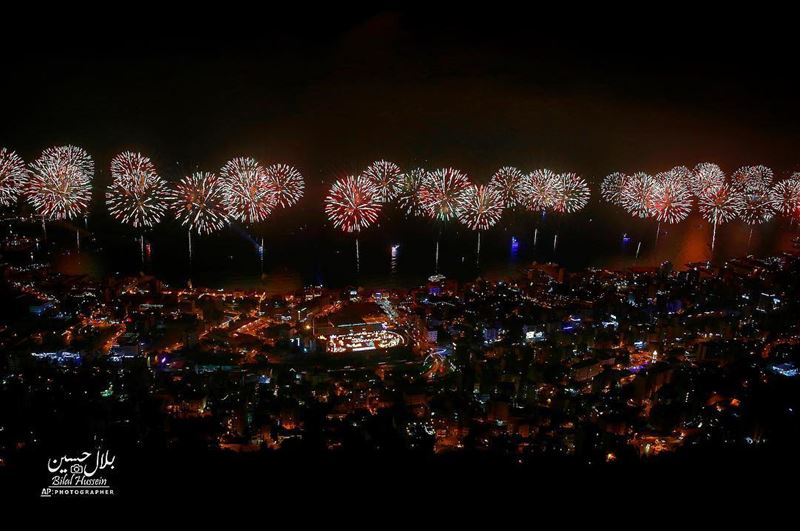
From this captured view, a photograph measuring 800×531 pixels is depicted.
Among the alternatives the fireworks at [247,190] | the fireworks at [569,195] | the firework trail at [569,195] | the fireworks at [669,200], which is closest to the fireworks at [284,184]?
the fireworks at [247,190]

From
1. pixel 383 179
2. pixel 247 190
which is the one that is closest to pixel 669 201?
pixel 383 179

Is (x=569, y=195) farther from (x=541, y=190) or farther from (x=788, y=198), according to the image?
(x=788, y=198)

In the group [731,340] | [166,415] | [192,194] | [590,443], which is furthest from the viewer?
[192,194]

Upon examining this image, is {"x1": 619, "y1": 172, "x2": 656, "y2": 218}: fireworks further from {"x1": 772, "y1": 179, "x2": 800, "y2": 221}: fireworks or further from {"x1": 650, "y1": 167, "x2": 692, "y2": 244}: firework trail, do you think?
{"x1": 772, "y1": 179, "x2": 800, "y2": 221}: fireworks

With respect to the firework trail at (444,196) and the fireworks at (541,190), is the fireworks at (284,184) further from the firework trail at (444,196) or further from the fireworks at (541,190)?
the fireworks at (541,190)

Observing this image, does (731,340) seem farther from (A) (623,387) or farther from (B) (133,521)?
(B) (133,521)

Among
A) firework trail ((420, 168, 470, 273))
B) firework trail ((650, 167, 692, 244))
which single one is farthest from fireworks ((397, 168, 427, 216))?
firework trail ((650, 167, 692, 244))

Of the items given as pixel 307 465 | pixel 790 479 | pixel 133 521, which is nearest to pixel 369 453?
pixel 307 465
